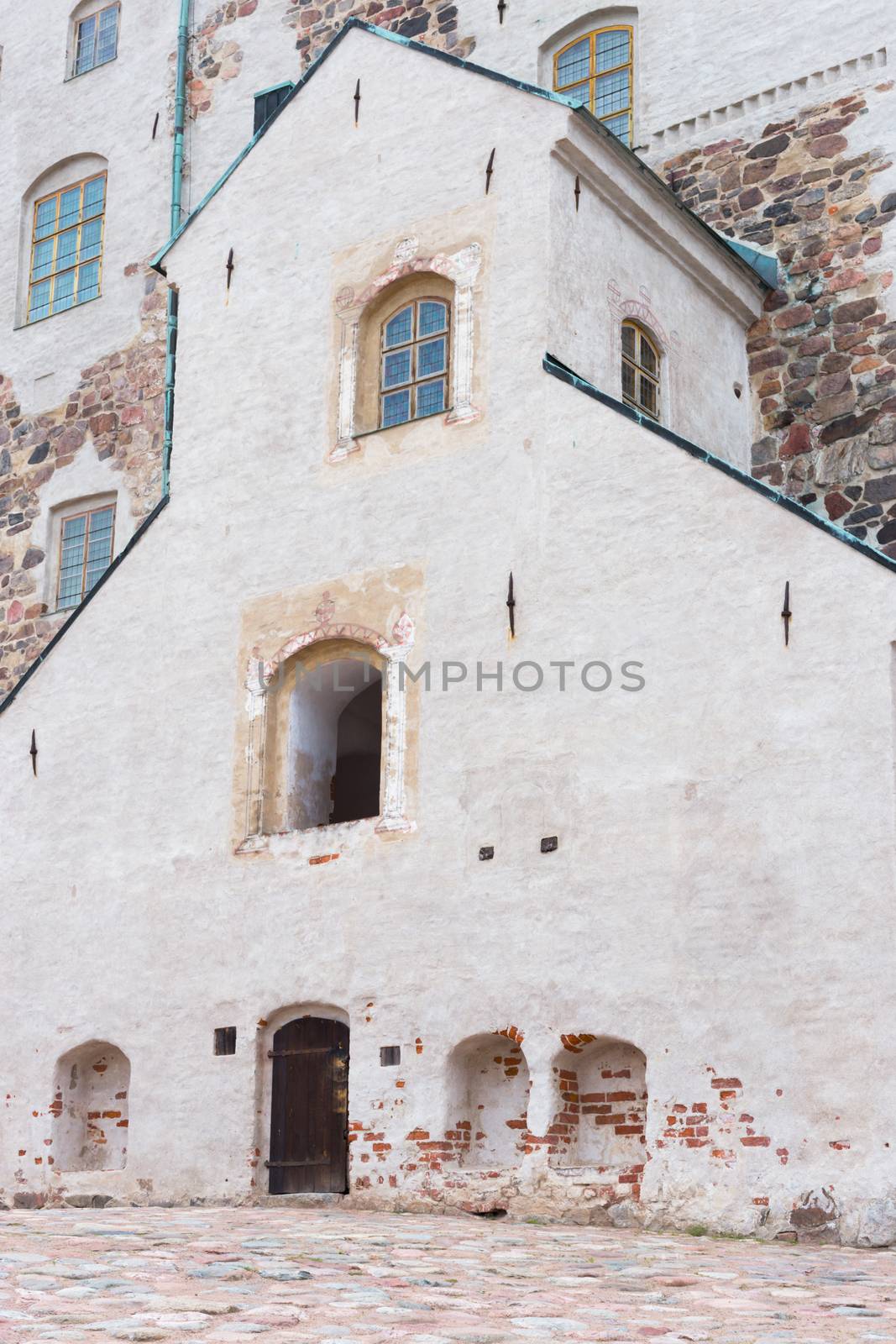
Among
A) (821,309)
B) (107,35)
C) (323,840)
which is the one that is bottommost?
(323,840)

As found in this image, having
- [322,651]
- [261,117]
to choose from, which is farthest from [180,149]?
[322,651]

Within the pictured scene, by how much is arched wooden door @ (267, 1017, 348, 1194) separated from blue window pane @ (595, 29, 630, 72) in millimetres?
10262

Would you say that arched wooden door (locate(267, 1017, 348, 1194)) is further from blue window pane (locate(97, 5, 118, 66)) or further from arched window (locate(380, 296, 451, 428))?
blue window pane (locate(97, 5, 118, 66))

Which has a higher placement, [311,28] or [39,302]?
[311,28]

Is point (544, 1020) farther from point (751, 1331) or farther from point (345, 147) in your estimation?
point (345, 147)

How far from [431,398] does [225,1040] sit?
5.43m

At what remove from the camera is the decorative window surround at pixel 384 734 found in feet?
47.7

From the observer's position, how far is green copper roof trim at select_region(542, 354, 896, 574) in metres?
12.7

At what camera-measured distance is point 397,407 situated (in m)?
15.8

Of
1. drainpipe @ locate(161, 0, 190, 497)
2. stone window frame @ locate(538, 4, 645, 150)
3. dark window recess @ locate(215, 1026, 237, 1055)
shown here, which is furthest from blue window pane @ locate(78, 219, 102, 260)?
dark window recess @ locate(215, 1026, 237, 1055)

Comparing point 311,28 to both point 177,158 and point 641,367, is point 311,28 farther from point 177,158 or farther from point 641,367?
point 641,367

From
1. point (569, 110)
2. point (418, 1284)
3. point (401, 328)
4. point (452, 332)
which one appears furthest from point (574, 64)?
point (418, 1284)

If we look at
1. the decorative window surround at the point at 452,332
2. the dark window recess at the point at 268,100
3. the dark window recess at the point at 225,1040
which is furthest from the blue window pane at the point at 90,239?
the dark window recess at the point at 225,1040

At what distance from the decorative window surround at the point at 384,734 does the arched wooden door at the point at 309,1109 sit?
4.71 feet
